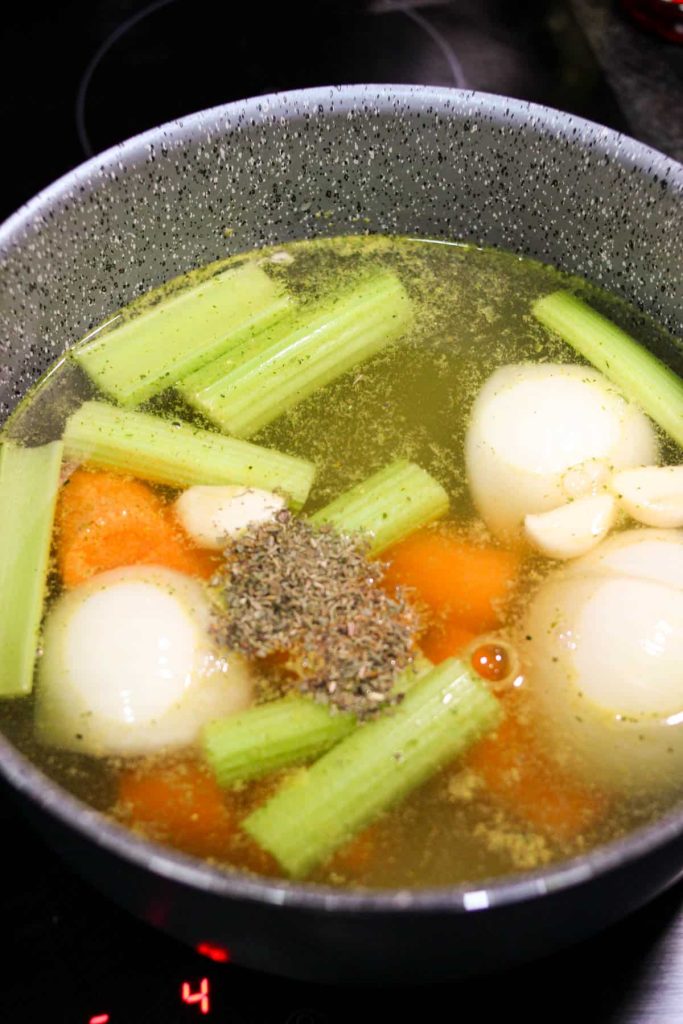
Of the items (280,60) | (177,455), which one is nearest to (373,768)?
(177,455)

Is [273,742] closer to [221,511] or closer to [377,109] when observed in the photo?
[221,511]

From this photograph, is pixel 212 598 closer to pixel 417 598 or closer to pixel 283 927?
pixel 417 598

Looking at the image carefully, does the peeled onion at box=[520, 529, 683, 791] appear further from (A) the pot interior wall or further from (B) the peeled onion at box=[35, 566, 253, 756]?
(A) the pot interior wall

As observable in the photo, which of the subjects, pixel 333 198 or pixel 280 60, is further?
pixel 280 60

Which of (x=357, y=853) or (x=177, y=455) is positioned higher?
(x=177, y=455)

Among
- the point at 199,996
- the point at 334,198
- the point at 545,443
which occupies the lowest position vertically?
the point at 199,996

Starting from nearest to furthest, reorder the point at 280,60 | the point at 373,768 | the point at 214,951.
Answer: the point at 214,951 < the point at 373,768 < the point at 280,60
